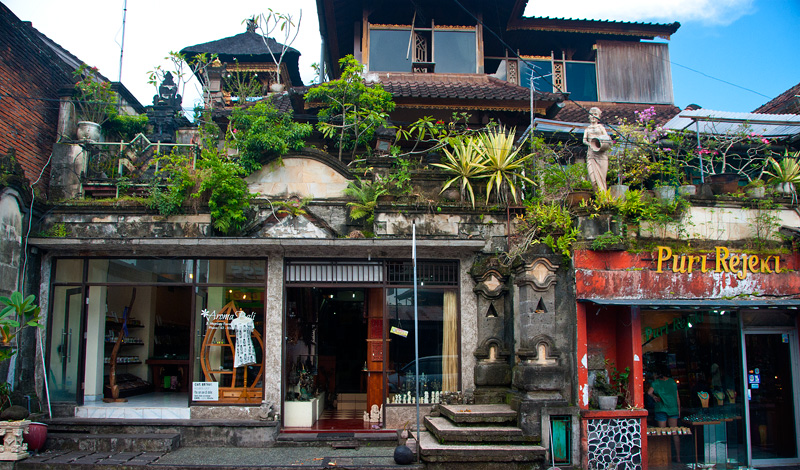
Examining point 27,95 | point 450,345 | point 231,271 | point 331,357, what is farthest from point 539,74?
point 27,95

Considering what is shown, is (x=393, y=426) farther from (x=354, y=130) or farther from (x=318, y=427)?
(x=354, y=130)

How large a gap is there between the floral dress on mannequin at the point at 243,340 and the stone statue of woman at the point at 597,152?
670 centimetres

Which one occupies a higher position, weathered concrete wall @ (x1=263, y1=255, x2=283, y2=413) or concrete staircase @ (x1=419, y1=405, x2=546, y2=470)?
weathered concrete wall @ (x1=263, y1=255, x2=283, y2=413)

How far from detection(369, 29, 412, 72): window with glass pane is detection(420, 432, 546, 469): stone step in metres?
9.80

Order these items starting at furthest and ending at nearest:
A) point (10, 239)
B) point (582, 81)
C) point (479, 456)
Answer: point (582, 81), point (10, 239), point (479, 456)

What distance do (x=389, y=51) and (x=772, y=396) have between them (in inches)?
449

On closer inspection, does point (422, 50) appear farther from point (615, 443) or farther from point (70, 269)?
point (615, 443)

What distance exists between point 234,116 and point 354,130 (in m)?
2.39

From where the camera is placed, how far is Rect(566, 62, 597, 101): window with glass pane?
633 inches

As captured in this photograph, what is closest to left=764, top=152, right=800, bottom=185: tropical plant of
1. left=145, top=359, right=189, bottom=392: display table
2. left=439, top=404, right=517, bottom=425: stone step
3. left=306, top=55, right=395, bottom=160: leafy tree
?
left=439, top=404, right=517, bottom=425: stone step

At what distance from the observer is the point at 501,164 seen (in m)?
10.1

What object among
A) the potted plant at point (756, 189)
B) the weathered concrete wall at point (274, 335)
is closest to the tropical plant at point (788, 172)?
the potted plant at point (756, 189)

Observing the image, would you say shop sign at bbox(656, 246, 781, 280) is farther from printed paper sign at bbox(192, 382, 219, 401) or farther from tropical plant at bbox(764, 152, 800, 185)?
printed paper sign at bbox(192, 382, 219, 401)

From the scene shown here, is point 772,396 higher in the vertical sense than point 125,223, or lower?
lower
